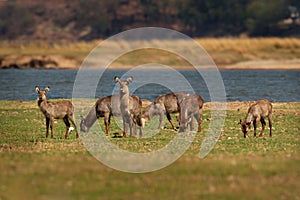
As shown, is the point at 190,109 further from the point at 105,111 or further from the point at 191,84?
the point at 191,84

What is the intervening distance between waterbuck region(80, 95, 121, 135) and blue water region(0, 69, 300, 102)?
23560mm

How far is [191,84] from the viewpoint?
7138 centimetres

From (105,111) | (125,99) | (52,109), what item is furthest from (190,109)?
(52,109)

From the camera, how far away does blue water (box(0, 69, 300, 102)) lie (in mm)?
54550

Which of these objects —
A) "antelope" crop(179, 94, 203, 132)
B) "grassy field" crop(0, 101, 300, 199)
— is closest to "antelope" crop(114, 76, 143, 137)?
"antelope" crop(179, 94, 203, 132)

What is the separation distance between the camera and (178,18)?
150 metres

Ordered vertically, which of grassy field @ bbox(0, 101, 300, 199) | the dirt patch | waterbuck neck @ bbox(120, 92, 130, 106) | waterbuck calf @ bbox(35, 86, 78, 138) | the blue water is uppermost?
the dirt patch

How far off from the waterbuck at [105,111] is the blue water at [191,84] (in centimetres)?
2356

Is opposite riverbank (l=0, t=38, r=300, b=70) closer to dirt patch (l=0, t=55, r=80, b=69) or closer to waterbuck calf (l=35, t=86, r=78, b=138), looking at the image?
dirt patch (l=0, t=55, r=80, b=69)

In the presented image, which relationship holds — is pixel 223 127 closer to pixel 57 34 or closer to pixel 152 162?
pixel 152 162

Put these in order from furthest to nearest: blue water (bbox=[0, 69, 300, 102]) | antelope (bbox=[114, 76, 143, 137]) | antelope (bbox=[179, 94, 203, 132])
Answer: blue water (bbox=[0, 69, 300, 102]) → antelope (bbox=[179, 94, 203, 132]) → antelope (bbox=[114, 76, 143, 137])

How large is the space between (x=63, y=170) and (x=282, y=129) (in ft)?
47.6

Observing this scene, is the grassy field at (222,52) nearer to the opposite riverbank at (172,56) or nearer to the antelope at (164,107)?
the opposite riverbank at (172,56)

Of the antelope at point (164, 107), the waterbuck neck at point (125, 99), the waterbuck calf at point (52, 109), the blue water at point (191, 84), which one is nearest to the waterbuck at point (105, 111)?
the waterbuck neck at point (125, 99)
